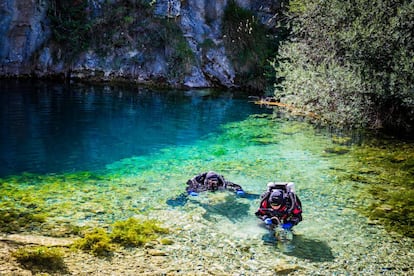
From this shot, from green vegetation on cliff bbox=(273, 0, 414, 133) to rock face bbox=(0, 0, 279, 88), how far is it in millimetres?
14055

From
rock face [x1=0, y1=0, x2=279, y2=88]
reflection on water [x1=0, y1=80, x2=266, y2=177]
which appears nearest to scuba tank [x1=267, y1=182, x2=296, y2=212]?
reflection on water [x1=0, y1=80, x2=266, y2=177]

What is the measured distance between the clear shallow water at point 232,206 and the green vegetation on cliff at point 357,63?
2873 mm

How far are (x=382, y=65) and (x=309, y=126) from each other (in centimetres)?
387

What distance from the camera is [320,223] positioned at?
7.51 m

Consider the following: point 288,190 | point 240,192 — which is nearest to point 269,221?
point 288,190

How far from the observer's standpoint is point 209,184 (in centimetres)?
882

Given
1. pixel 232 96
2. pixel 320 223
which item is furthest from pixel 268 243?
pixel 232 96

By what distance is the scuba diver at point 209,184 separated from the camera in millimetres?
8805

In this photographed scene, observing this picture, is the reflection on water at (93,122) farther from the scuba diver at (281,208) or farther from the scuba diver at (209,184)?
the scuba diver at (281,208)

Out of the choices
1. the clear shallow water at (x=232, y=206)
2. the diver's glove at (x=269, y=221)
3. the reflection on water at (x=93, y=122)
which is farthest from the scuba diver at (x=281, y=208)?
the reflection on water at (x=93, y=122)

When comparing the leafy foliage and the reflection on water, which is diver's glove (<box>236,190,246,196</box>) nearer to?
the reflection on water

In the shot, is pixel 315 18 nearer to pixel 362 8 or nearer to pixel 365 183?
pixel 362 8

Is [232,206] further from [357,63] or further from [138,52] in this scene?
[138,52]

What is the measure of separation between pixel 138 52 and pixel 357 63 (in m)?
19.4
